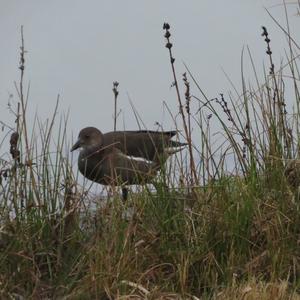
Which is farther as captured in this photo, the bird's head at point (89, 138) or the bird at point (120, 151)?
the bird's head at point (89, 138)

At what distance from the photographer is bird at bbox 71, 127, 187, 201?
21.6ft

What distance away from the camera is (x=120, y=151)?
837 cm

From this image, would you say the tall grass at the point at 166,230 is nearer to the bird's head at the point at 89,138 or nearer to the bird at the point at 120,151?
the bird at the point at 120,151

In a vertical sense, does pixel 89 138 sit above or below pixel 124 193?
above

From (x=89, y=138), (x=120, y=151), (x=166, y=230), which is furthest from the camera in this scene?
(x=89, y=138)

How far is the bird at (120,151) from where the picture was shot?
6.60 metres

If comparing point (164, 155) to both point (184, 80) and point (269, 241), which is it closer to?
point (184, 80)

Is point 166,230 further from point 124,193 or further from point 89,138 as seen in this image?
point 89,138

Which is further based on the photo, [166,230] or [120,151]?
[120,151]

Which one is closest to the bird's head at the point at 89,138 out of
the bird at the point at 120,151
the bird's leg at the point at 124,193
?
the bird at the point at 120,151

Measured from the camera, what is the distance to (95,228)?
17.4ft

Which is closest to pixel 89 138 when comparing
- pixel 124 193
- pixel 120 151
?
pixel 120 151

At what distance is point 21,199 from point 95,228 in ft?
1.37

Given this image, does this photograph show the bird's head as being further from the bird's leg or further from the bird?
the bird's leg
